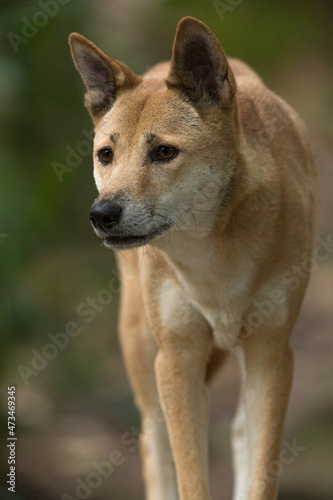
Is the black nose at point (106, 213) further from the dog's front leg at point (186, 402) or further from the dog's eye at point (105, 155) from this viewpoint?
the dog's front leg at point (186, 402)

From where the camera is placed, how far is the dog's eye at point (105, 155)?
12.3 ft

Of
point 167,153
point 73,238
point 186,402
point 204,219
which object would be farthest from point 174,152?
point 73,238

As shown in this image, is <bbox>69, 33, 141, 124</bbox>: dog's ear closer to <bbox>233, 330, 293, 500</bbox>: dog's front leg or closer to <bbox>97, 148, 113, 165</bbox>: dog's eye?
<bbox>97, 148, 113, 165</bbox>: dog's eye

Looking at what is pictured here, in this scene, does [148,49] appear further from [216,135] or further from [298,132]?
[216,135]

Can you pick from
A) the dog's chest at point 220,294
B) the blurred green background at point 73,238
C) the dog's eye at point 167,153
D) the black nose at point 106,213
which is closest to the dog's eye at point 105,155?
the dog's eye at point 167,153

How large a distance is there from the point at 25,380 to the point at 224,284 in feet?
10.3

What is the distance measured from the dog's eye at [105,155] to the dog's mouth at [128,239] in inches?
14.9

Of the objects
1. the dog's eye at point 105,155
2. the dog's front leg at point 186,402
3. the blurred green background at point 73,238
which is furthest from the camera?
the blurred green background at point 73,238

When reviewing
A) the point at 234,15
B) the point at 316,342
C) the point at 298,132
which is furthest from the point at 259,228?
the point at 316,342

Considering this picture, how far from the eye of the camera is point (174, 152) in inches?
142

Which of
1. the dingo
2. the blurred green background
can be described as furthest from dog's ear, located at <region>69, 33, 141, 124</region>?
the blurred green background

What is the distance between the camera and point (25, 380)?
669cm

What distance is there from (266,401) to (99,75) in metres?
1.65

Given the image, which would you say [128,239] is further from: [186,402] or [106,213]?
[186,402]
